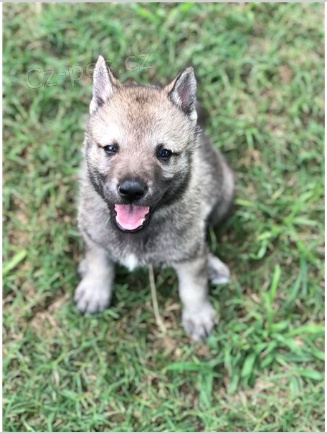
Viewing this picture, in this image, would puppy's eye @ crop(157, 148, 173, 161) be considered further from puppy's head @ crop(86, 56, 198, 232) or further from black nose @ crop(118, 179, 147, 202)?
black nose @ crop(118, 179, 147, 202)

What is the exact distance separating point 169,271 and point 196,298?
1.32 ft

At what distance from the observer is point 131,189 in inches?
135

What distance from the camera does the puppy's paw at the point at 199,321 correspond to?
4785 millimetres

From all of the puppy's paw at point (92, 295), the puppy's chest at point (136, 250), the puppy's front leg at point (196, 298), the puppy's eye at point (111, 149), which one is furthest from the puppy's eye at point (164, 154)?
the puppy's paw at point (92, 295)

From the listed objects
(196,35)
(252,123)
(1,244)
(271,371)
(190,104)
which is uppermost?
(190,104)

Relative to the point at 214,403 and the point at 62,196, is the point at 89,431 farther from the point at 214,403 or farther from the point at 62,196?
the point at 62,196

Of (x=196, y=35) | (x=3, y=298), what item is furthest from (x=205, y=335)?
(x=196, y=35)

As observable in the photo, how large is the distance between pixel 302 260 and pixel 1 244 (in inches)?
94.2

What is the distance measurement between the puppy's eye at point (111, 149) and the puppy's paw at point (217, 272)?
5.34 ft

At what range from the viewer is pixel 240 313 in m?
4.96

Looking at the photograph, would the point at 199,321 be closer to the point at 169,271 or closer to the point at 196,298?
the point at 196,298

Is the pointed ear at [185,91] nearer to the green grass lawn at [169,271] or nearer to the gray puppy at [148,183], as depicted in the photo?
the gray puppy at [148,183]

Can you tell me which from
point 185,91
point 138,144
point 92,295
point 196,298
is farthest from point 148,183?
point 92,295

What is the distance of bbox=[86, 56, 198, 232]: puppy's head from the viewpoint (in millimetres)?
3523
